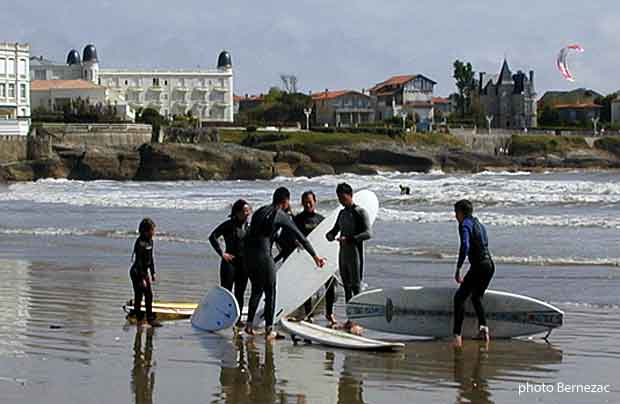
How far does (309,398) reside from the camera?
25.1 ft

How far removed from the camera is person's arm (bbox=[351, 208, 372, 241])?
34.1 ft

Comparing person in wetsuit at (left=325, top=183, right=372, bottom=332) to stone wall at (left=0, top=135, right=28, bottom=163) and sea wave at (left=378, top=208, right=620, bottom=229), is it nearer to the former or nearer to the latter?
sea wave at (left=378, top=208, right=620, bottom=229)

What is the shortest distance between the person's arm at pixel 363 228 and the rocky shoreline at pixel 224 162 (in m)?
60.6

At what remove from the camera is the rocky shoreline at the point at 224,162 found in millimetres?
71250

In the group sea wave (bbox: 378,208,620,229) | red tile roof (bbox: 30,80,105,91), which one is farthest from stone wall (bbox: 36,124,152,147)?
sea wave (bbox: 378,208,620,229)

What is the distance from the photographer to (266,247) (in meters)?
9.98

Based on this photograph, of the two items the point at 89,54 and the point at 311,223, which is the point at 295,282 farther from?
the point at 89,54

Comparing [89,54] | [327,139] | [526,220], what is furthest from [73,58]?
[526,220]

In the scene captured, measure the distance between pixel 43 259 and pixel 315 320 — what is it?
8833mm

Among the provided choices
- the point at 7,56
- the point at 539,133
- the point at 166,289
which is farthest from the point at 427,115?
the point at 166,289

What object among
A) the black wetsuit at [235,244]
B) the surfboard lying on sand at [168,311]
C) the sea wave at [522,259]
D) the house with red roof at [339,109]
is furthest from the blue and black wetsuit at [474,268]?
the house with red roof at [339,109]

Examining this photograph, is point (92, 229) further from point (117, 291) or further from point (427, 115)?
point (427, 115)

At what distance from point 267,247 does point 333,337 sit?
3.32ft

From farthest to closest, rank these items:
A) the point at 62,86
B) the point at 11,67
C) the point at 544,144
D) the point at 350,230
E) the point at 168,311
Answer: the point at 62,86 < the point at 544,144 < the point at 11,67 < the point at 168,311 < the point at 350,230
